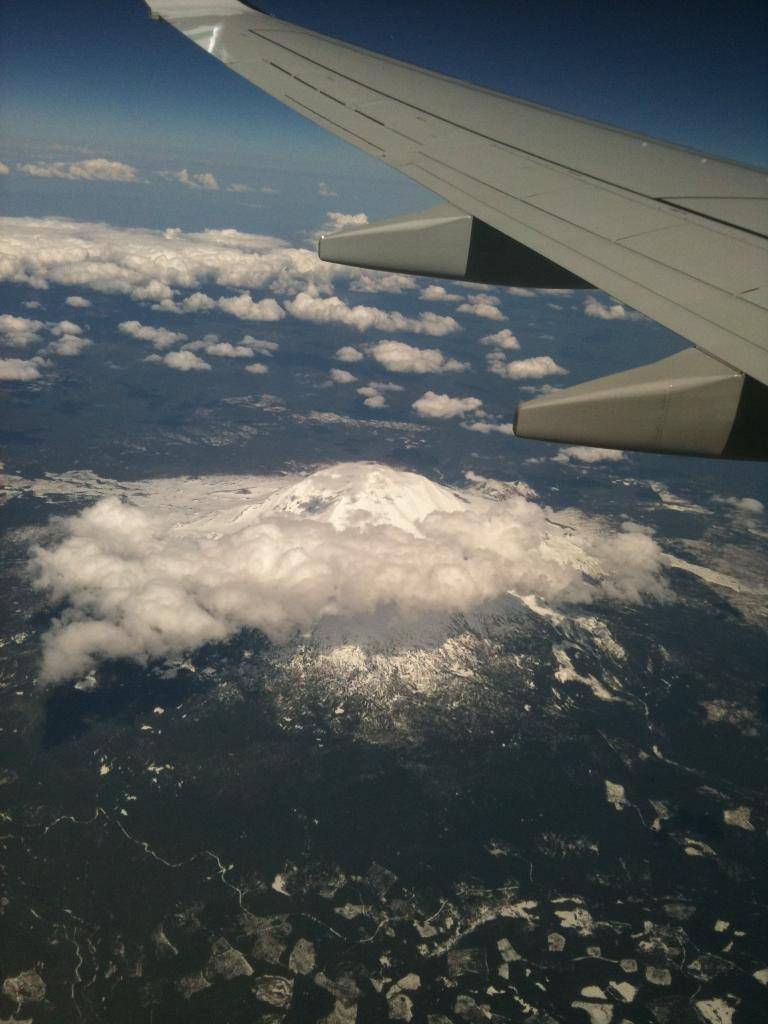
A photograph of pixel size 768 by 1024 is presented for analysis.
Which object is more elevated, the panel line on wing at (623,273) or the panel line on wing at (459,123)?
the panel line on wing at (459,123)

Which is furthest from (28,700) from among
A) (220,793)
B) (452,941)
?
(452,941)

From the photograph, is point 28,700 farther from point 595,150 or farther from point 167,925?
point 595,150

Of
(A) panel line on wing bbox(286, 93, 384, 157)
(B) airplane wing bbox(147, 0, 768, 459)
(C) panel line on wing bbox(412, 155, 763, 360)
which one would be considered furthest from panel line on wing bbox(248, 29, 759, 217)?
(C) panel line on wing bbox(412, 155, 763, 360)

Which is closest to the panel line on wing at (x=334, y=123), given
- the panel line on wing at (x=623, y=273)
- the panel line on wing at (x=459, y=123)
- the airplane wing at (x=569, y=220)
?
the airplane wing at (x=569, y=220)

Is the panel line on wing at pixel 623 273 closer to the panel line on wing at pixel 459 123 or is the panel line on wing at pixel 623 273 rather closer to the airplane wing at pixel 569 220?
the airplane wing at pixel 569 220

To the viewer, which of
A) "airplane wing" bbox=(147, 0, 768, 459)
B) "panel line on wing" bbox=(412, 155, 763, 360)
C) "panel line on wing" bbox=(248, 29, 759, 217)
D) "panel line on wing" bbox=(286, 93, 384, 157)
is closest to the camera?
"airplane wing" bbox=(147, 0, 768, 459)

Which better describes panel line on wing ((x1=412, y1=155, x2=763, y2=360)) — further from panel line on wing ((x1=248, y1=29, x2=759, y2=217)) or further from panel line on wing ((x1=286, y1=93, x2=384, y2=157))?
panel line on wing ((x1=248, y1=29, x2=759, y2=217))

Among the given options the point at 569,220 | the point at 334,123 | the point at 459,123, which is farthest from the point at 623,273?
the point at 459,123

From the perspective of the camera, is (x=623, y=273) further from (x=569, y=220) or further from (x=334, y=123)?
(x=334, y=123)
